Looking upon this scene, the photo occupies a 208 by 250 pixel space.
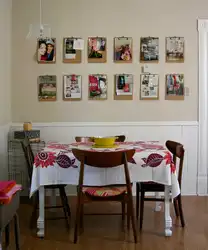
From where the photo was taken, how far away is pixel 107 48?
4977 mm

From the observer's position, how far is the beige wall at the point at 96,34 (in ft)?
16.2

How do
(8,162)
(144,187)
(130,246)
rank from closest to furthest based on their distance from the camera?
(130,246) < (144,187) < (8,162)

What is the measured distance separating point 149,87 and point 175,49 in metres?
0.57

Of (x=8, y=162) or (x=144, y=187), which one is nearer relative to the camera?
(x=144, y=187)

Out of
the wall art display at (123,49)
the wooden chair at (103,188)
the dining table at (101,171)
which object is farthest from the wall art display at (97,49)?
the wooden chair at (103,188)

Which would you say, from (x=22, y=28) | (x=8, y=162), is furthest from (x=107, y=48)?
(x=8, y=162)

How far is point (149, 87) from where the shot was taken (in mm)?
5012

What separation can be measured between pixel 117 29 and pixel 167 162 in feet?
7.13

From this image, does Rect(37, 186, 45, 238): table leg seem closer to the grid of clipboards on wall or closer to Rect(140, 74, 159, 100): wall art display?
the grid of clipboards on wall

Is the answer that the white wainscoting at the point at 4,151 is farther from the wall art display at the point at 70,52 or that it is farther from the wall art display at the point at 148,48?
the wall art display at the point at 148,48

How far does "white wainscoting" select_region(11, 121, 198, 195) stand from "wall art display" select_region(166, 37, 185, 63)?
811 millimetres

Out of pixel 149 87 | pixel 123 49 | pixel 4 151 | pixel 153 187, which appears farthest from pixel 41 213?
pixel 123 49

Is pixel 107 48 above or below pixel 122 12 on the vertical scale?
below

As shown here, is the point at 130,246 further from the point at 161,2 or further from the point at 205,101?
the point at 161,2
